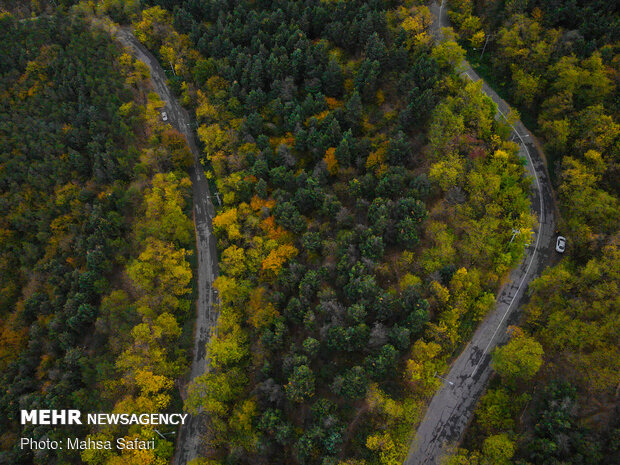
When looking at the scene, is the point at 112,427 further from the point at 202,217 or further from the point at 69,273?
the point at 202,217

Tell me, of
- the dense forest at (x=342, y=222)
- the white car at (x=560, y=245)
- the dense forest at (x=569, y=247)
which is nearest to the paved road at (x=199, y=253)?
the dense forest at (x=342, y=222)

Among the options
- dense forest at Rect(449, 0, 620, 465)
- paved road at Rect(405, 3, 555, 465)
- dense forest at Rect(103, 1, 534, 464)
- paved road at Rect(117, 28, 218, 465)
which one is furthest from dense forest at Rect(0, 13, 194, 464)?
dense forest at Rect(449, 0, 620, 465)

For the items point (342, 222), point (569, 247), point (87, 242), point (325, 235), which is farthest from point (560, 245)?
point (87, 242)

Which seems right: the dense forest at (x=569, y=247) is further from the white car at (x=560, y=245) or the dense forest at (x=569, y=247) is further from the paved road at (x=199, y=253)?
the paved road at (x=199, y=253)

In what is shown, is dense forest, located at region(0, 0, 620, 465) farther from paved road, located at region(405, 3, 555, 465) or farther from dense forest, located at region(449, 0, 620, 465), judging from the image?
paved road, located at region(405, 3, 555, 465)

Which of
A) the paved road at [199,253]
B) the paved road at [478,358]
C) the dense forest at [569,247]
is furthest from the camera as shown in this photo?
the paved road at [199,253]

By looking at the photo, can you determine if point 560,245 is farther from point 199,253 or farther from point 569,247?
point 199,253

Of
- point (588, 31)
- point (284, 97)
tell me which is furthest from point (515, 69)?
point (284, 97)

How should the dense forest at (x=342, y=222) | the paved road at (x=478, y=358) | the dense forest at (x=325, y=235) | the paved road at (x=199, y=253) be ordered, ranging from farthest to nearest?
the paved road at (x=199, y=253), the dense forest at (x=342, y=222), the paved road at (x=478, y=358), the dense forest at (x=325, y=235)
